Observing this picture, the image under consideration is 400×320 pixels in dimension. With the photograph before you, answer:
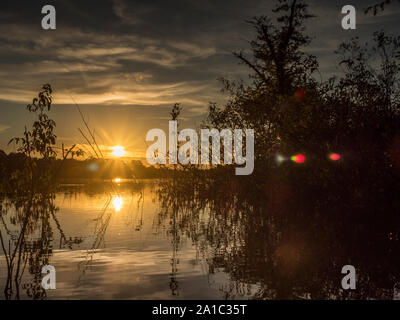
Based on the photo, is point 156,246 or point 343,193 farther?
point 343,193

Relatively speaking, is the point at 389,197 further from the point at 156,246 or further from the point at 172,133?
the point at 172,133

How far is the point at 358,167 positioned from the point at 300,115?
3127 millimetres

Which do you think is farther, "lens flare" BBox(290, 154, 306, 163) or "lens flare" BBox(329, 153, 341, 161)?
"lens flare" BBox(290, 154, 306, 163)

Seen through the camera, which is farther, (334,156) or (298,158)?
(298,158)

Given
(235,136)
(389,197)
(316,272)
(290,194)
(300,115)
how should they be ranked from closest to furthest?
(316,272) → (389,197) → (300,115) → (290,194) → (235,136)

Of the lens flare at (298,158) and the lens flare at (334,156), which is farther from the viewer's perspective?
the lens flare at (298,158)

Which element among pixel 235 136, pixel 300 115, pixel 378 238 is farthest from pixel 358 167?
pixel 235 136

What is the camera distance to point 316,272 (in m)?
8.38

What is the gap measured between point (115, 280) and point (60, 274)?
1200 mm
